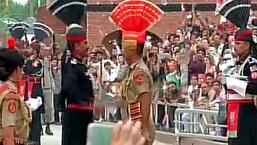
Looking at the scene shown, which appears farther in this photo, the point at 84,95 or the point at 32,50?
the point at 32,50

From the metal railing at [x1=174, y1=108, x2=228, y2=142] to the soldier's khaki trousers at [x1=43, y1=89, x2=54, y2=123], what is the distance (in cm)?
404

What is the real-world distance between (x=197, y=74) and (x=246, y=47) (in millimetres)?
5962

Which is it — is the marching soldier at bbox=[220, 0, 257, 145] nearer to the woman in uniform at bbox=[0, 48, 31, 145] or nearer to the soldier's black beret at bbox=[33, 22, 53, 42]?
the woman in uniform at bbox=[0, 48, 31, 145]

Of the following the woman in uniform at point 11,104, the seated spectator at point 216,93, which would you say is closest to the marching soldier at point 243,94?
the woman in uniform at point 11,104

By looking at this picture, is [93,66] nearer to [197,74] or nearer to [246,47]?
[197,74]

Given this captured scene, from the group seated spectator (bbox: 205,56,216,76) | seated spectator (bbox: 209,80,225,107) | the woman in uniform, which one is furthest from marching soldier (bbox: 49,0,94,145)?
seated spectator (bbox: 205,56,216,76)

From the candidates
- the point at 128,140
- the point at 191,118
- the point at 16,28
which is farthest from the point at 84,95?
the point at 16,28

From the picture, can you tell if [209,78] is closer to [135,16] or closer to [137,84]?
[135,16]

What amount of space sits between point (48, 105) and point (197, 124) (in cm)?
498

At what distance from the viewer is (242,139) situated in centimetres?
955

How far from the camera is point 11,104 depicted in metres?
7.16

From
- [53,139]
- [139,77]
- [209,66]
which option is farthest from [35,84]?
[139,77]

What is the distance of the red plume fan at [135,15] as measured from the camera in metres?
8.52

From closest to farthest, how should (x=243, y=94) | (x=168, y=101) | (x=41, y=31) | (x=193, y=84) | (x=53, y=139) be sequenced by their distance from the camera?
1. (x=243, y=94)
2. (x=193, y=84)
3. (x=168, y=101)
4. (x=53, y=139)
5. (x=41, y=31)
